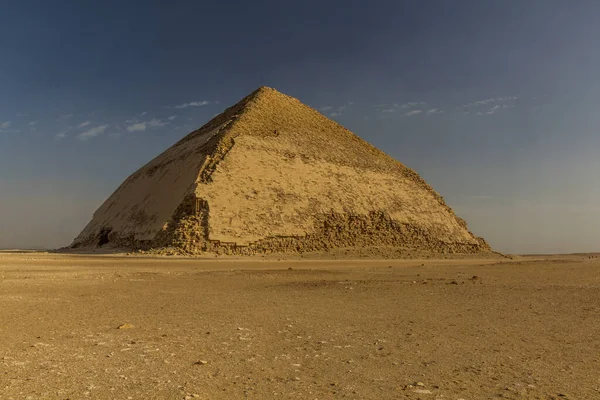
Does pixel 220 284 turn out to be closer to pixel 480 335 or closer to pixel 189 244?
pixel 480 335

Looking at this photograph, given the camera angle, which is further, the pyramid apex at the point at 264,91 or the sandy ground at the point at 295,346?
the pyramid apex at the point at 264,91

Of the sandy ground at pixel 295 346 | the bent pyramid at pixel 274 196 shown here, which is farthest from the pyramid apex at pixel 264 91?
the sandy ground at pixel 295 346

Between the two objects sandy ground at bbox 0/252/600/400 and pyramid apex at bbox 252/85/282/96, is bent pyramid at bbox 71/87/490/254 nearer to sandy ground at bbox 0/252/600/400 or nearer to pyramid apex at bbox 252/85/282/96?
pyramid apex at bbox 252/85/282/96

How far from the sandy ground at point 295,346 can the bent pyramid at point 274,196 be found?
58.5 ft

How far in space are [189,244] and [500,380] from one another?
2258 centimetres

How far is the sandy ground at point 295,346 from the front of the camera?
11.8ft

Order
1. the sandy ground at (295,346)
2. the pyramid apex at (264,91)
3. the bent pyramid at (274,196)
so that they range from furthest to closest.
→ 1. the pyramid apex at (264,91)
2. the bent pyramid at (274,196)
3. the sandy ground at (295,346)

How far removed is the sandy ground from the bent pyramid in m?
17.8

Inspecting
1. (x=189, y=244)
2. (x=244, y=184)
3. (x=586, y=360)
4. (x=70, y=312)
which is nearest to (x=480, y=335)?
(x=586, y=360)

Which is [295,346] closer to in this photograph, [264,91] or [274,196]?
[274,196]

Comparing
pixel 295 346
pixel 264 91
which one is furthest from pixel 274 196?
pixel 295 346

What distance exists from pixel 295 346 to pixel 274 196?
25.2 metres

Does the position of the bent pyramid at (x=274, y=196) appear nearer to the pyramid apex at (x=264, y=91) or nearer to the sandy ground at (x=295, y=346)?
the pyramid apex at (x=264, y=91)

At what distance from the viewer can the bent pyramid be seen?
27188 mm
